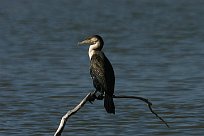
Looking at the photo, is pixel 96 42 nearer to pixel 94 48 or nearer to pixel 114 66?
pixel 94 48

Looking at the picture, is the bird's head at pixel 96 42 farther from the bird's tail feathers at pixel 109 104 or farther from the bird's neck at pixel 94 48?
the bird's tail feathers at pixel 109 104

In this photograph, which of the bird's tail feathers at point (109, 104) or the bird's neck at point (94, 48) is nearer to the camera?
the bird's tail feathers at point (109, 104)

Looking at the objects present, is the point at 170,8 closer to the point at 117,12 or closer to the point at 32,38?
the point at 117,12

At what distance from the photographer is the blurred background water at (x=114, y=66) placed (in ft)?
39.2

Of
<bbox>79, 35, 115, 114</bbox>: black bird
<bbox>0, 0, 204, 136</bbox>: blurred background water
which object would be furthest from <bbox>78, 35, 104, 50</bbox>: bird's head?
<bbox>0, 0, 204, 136</bbox>: blurred background water

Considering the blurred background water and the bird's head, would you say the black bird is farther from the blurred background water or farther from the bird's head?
the blurred background water

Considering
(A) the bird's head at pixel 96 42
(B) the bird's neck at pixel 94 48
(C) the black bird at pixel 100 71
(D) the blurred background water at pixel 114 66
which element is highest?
(A) the bird's head at pixel 96 42

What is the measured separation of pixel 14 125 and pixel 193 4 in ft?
80.1

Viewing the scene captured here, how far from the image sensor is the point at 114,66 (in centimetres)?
1730

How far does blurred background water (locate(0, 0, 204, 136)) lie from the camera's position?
39.2 feet

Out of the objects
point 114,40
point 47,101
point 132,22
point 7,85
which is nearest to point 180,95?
point 47,101

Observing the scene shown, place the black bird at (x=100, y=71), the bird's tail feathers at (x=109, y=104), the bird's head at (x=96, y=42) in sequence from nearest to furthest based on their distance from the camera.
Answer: the bird's tail feathers at (x=109, y=104) < the black bird at (x=100, y=71) < the bird's head at (x=96, y=42)

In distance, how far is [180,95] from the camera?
1405cm

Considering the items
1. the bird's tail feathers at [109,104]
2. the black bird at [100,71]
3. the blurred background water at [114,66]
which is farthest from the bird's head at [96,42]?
the blurred background water at [114,66]
